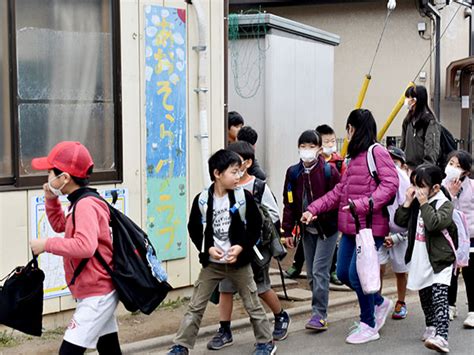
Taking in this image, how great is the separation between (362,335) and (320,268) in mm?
685

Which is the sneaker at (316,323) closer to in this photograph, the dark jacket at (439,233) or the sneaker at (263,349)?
the sneaker at (263,349)

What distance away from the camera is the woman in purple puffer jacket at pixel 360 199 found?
6.69 meters

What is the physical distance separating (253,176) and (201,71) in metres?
1.53

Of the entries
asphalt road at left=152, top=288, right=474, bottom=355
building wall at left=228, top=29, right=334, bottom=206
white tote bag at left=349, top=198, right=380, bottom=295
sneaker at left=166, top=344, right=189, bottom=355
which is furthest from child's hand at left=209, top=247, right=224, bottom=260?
building wall at left=228, top=29, right=334, bottom=206

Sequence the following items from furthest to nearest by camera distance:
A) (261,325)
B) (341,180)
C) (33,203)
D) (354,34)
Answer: (354,34)
(341,180)
(33,203)
(261,325)

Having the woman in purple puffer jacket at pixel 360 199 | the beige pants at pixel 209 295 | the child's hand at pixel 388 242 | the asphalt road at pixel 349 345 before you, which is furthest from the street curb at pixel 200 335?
the child's hand at pixel 388 242

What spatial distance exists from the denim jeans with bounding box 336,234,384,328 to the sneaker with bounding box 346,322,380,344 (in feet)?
0.15

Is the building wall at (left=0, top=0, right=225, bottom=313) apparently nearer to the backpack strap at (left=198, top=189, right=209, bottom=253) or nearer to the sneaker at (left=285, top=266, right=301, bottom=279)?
the backpack strap at (left=198, top=189, right=209, bottom=253)

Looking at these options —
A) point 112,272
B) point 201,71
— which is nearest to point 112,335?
point 112,272

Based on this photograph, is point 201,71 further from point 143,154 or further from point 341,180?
point 341,180

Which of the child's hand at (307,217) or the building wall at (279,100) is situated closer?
the child's hand at (307,217)

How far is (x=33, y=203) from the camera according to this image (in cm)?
661

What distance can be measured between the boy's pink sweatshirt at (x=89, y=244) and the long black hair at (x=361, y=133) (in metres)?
2.66

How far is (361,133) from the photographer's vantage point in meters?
6.84
